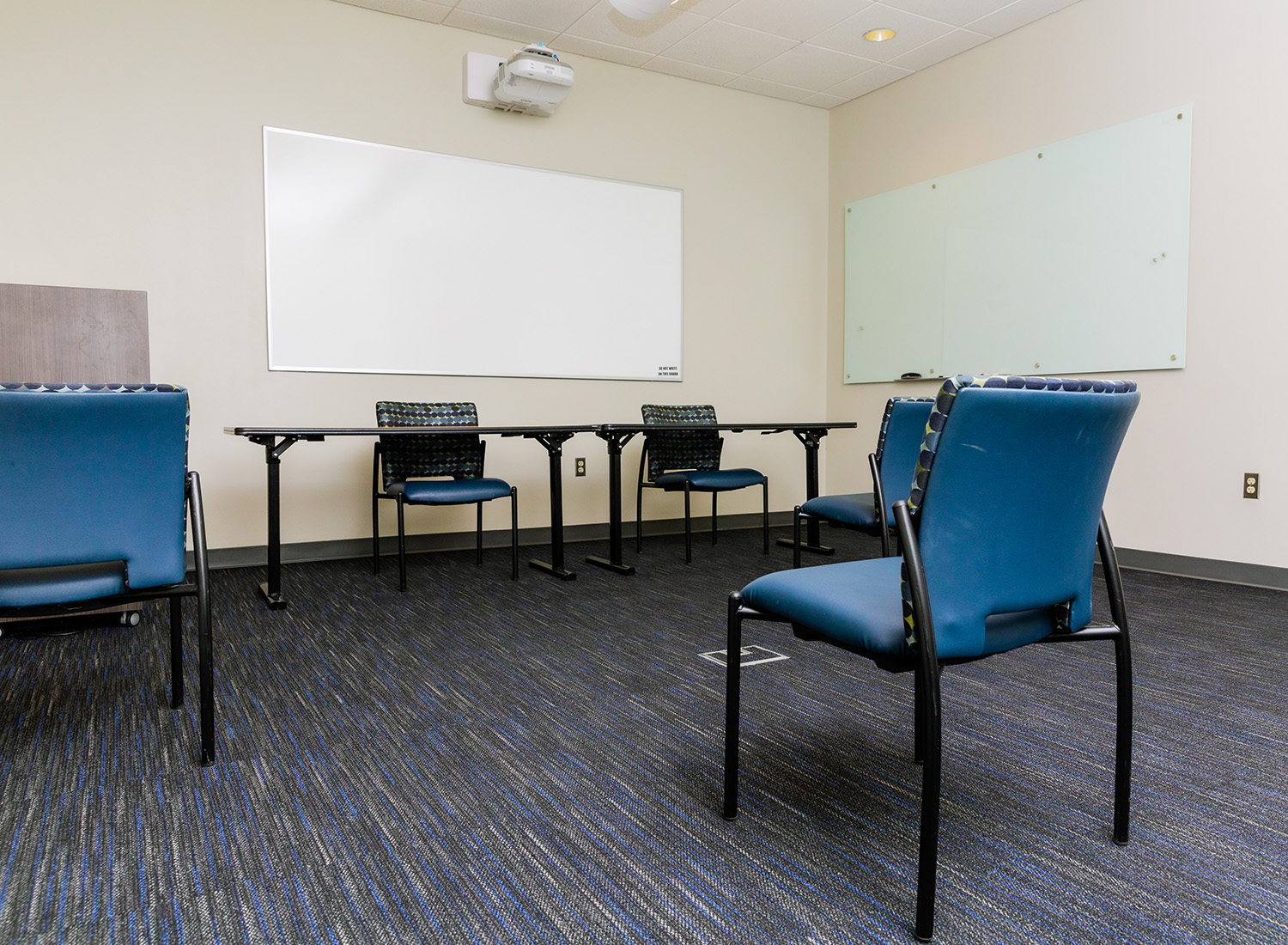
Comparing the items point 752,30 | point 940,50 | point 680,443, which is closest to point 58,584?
point 680,443

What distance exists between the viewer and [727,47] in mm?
4793

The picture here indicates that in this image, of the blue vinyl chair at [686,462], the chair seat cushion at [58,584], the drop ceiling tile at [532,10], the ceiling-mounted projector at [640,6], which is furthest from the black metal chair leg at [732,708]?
the drop ceiling tile at [532,10]

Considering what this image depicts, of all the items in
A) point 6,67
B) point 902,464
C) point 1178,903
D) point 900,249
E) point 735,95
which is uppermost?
point 735,95

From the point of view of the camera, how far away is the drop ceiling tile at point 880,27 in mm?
4391

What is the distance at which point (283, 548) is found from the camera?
13.7 ft

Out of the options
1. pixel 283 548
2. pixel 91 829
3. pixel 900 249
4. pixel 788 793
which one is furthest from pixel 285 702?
pixel 900 249

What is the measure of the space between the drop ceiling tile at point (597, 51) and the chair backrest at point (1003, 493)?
426cm

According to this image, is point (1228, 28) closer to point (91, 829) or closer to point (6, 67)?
point (91, 829)

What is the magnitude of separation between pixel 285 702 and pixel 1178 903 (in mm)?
1952

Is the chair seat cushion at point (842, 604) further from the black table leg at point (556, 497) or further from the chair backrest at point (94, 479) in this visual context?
the black table leg at point (556, 497)

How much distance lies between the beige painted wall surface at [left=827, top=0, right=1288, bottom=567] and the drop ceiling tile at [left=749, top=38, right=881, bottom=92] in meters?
0.82

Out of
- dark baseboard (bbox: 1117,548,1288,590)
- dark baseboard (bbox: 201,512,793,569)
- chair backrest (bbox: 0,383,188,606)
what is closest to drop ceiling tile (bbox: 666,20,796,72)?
dark baseboard (bbox: 201,512,793,569)

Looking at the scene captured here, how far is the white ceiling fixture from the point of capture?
4.26 meters

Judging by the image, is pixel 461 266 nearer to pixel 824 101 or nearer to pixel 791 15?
pixel 791 15
